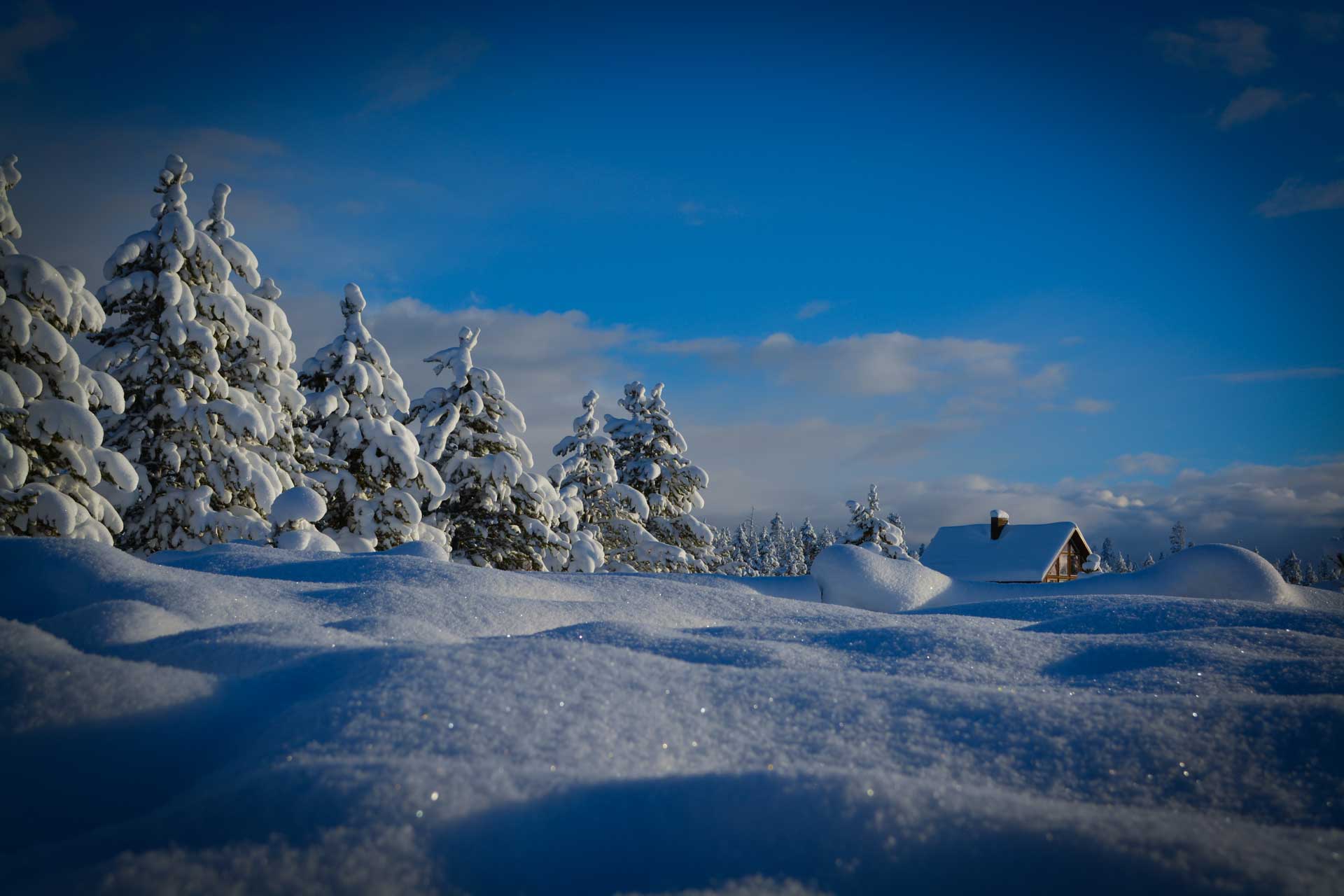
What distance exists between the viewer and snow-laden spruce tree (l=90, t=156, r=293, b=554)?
37.4 feet

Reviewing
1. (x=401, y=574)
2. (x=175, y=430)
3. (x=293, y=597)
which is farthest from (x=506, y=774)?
(x=175, y=430)

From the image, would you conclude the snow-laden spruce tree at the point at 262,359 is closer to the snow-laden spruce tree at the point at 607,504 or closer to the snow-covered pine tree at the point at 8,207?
the snow-covered pine tree at the point at 8,207

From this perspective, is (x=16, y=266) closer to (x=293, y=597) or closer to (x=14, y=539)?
(x=14, y=539)

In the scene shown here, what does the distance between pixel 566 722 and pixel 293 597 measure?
2146mm

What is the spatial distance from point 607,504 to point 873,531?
36.5 ft

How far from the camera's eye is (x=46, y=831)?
4.57 ft

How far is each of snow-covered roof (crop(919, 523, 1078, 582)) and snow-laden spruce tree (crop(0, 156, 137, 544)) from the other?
23604mm

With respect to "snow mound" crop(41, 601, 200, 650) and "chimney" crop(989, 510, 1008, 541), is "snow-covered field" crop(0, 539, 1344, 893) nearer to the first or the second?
"snow mound" crop(41, 601, 200, 650)

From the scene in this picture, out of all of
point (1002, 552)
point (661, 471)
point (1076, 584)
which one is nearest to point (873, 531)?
point (1002, 552)

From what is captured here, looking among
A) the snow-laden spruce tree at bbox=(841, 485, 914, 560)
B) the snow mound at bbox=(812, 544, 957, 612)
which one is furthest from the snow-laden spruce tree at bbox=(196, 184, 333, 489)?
the snow-laden spruce tree at bbox=(841, 485, 914, 560)

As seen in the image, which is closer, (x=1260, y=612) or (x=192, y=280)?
(x=1260, y=612)

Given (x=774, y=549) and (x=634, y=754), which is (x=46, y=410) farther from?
(x=774, y=549)

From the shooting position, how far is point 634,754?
156 centimetres

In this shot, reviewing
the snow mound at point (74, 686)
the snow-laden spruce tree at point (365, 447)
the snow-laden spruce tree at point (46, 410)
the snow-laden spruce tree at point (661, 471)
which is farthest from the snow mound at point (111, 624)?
the snow-laden spruce tree at point (661, 471)
